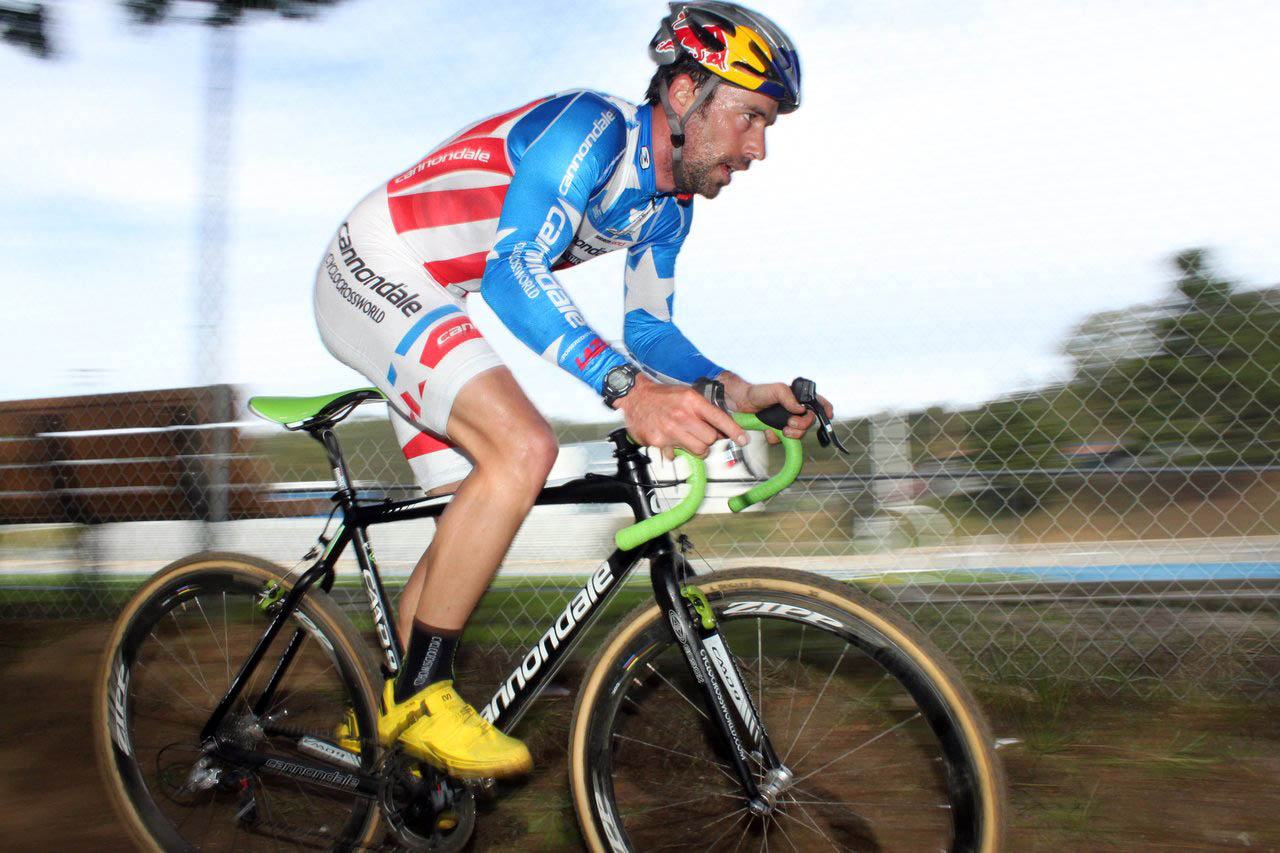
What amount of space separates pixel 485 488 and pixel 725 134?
0.98 metres

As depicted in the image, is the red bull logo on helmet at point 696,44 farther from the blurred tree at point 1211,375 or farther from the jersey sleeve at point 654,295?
the blurred tree at point 1211,375

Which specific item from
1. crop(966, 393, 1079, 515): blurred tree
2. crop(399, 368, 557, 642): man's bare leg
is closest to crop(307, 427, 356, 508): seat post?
crop(399, 368, 557, 642): man's bare leg

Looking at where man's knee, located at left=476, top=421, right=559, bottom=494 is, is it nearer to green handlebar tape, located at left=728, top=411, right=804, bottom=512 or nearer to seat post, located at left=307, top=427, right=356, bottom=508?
green handlebar tape, located at left=728, top=411, right=804, bottom=512

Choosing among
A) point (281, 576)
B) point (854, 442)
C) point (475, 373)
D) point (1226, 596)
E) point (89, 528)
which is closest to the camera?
point (475, 373)

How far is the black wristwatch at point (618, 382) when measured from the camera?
163 centimetres

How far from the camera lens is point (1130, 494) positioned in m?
3.56

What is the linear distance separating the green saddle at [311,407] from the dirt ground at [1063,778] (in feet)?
4.22

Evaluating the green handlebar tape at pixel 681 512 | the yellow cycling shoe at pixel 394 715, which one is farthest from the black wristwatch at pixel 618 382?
the yellow cycling shoe at pixel 394 715

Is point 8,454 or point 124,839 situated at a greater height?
point 124,839

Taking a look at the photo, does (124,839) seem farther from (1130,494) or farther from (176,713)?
(1130,494)

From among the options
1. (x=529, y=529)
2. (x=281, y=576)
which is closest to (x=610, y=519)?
(x=529, y=529)

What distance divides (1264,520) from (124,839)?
4.04 metres

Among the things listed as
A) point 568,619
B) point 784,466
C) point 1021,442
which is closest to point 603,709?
point 568,619

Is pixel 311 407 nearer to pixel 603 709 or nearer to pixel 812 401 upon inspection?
pixel 603 709
